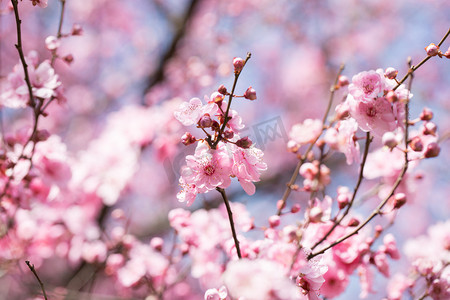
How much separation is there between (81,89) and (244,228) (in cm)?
549

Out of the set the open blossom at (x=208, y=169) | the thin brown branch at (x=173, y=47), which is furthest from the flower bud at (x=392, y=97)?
the thin brown branch at (x=173, y=47)

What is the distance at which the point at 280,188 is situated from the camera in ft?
16.1

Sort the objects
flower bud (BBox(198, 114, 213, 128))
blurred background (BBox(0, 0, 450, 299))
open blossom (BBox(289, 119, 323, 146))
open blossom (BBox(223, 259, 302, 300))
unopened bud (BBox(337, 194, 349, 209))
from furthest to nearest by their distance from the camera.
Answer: blurred background (BBox(0, 0, 450, 299))
open blossom (BBox(289, 119, 323, 146))
unopened bud (BBox(337, 194, 349, 209))
flower bud (BBox(198, 114, 213, 128))
open blossom (BBox(223, 259, 302, 300))

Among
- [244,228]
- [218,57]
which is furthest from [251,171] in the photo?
[218,57]

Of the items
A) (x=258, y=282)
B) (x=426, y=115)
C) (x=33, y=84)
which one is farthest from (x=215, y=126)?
(x=33, y=84)

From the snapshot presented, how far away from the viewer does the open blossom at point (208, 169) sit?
1209 millimetres

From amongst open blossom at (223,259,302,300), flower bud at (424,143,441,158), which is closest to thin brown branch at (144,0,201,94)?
flower bud at (424,143,441,158)

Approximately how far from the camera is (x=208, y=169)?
1.23 m

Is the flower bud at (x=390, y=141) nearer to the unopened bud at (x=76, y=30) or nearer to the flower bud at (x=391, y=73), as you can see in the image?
the flower bud at (x=391, y=73)

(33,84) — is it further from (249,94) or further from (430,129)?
(430,129)

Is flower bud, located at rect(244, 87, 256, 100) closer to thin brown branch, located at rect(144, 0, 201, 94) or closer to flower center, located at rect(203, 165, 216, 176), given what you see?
flower center, located at rect(203, 165, 216, 176)

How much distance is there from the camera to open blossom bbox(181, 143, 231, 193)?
121cm

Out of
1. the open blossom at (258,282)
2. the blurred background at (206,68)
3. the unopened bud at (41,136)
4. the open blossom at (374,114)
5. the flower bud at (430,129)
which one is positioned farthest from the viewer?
the blurred background at (206,68)

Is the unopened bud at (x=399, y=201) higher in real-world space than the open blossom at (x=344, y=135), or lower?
lower
